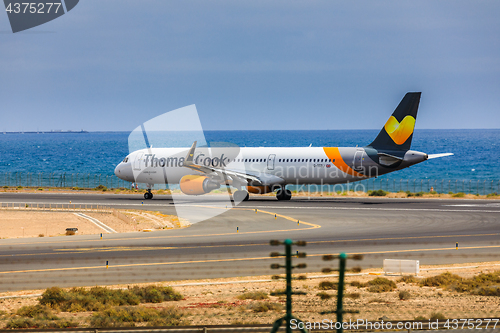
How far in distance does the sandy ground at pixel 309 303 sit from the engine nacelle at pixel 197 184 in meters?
28.5

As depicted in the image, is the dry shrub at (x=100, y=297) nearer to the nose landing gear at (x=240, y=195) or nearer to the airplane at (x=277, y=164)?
the airplane at (x=277, y=164)

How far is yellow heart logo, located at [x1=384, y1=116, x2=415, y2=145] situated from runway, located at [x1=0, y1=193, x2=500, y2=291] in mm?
5652

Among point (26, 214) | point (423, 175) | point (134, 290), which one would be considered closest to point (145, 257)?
point (134, 290)

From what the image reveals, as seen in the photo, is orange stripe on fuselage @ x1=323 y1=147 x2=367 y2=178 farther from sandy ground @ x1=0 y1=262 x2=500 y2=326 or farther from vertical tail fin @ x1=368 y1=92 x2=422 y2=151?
sandy ground @ x1=0 y1=262 x2=500 y2=326

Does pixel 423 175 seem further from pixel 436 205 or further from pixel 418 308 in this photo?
pixel 418 308

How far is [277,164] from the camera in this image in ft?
160

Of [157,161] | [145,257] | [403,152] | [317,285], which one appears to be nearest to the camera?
[317,285]

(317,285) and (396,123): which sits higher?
(396,123)

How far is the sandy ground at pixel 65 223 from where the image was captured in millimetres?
36281

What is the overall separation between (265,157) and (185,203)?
8.29 metres

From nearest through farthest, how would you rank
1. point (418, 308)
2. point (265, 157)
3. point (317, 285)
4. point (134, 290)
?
point (418, 308), point (134, 290), point (317, 285), point (265, 157)

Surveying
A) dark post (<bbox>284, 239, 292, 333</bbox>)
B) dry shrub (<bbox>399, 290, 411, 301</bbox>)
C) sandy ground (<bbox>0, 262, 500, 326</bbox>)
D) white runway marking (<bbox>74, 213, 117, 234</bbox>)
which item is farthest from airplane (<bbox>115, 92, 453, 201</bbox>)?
dark post (<bbox>284, 239, 292, 333</bbox>)

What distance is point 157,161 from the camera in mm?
54844

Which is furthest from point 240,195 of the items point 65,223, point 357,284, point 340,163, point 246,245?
point 357,284
